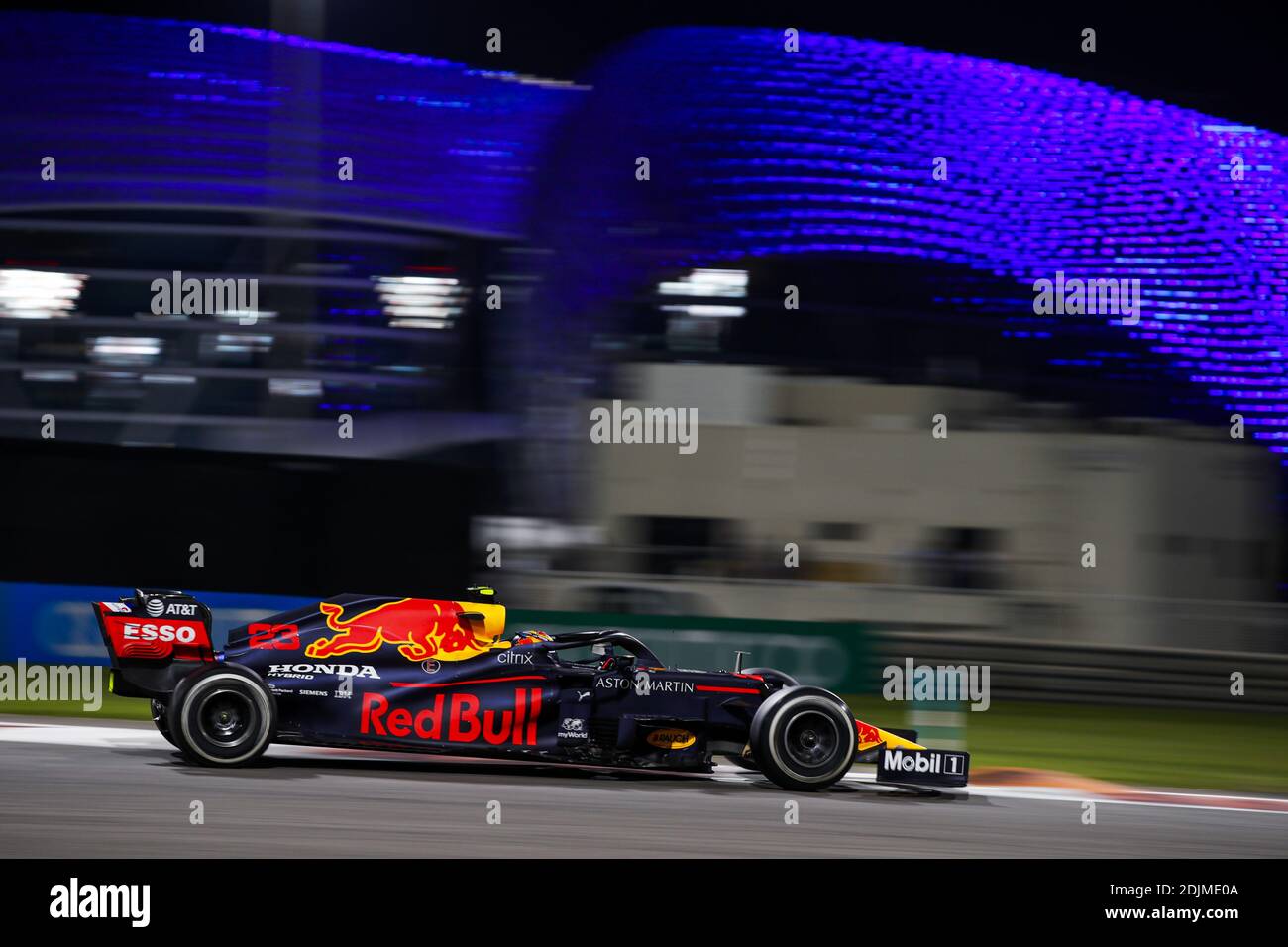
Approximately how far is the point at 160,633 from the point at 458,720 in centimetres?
182

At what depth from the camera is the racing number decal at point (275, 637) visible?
7.72 m

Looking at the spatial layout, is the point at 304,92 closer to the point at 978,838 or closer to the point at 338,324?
the point at 338,324

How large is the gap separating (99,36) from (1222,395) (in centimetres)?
2537

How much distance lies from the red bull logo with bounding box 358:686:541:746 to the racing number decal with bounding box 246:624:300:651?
1.99 ft

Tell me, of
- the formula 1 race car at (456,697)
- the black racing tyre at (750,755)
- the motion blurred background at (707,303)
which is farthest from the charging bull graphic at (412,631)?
the motion blurred background at (707,303)

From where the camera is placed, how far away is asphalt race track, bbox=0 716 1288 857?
591cm


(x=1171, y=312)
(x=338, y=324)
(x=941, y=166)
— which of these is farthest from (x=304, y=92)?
(x=1171, y=312)

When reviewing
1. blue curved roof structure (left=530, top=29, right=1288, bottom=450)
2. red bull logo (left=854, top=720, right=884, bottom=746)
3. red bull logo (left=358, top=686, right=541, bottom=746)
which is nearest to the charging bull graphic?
red bull logo (left=358, top=686, right=541, bottom=746)

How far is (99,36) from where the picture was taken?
29469 millimetres

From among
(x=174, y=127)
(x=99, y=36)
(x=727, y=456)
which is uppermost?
(x=99, y=36)

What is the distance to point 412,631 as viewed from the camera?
778 cm

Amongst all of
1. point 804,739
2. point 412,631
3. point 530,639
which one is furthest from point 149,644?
point 804,739

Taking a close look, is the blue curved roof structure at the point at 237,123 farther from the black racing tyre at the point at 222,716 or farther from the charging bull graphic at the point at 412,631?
the black racing tyre at the point at 222,716

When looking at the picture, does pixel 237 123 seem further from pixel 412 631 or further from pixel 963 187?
pixel 412 631
